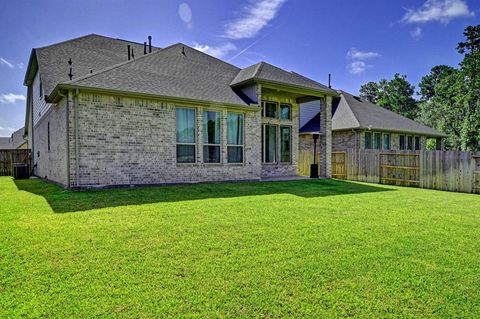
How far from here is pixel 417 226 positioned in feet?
18.4

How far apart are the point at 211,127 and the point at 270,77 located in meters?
3.69

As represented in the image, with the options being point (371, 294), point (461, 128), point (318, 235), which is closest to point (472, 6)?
point (461, 128)

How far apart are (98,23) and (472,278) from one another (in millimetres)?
19578

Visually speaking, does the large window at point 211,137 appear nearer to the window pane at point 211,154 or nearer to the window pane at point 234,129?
the window pane at point 211,154

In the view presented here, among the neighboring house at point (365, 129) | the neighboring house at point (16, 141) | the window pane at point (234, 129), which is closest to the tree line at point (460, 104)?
the neighboring house at point (365, 129)

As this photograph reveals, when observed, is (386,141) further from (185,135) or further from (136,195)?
(136,195)

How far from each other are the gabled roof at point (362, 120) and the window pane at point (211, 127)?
9.09 meters

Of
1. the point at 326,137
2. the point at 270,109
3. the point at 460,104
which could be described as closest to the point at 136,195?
the point at 270,109

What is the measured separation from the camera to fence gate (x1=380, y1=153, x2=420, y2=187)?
13406 mm

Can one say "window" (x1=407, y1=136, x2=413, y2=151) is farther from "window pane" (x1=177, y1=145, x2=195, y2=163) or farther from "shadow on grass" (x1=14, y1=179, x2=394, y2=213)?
"window pane" (x1=177, y1=145, x2=195, y2=163)

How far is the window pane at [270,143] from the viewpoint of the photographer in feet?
51.1

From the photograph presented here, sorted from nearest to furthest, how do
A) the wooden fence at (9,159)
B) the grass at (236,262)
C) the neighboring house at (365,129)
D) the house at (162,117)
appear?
the grass at (236,262) → the house at (162,117) → the neighboring house at (365,129) → the wooden fence at (9,159)

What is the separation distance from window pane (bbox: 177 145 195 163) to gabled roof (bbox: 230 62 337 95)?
410cm


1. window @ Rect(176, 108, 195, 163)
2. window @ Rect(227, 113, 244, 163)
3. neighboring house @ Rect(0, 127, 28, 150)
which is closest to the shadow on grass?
window @ Rect(176, 108, 195, 163)
